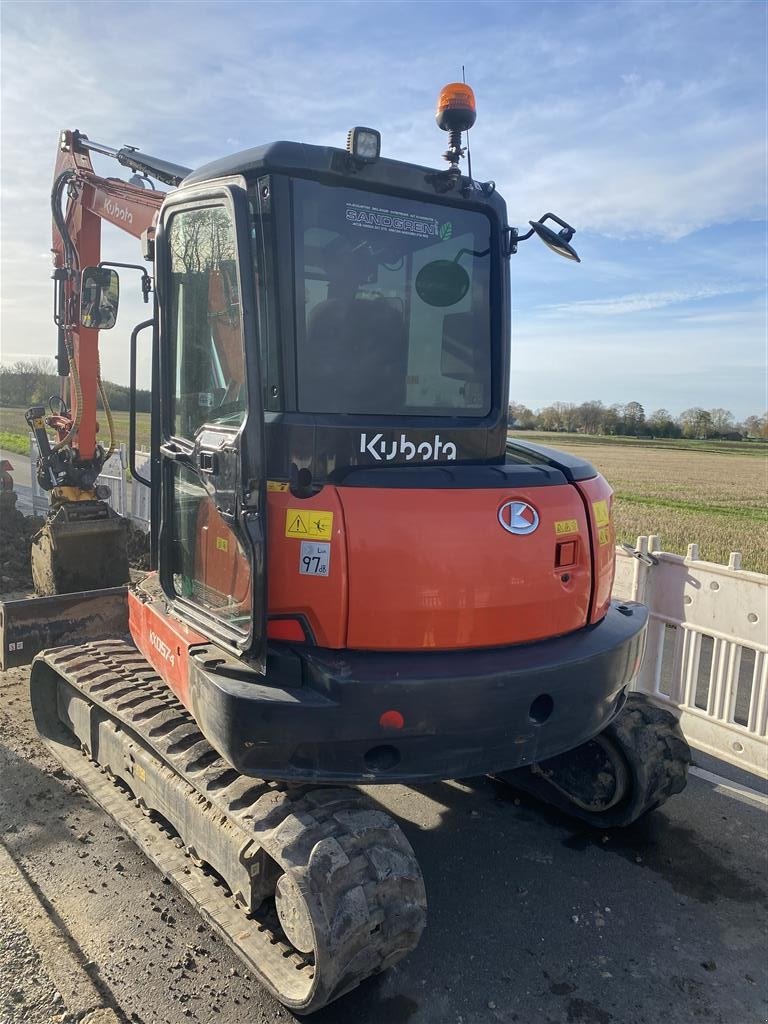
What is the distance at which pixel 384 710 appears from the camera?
2.94 m

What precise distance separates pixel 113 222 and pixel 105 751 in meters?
4.04

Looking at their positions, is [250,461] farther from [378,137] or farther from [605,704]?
[605,704]

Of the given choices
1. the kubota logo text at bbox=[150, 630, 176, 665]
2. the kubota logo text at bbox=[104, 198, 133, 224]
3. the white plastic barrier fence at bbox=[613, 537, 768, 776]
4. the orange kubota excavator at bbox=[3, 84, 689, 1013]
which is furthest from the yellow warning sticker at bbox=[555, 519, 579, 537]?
the kubota logo text at bbox=[104, 198, 133, 224]

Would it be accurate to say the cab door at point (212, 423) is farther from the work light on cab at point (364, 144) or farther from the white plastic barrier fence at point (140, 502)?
the white plastic barrier fence at point (140, 502)

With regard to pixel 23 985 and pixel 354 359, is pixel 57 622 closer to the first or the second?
pixel 23 985

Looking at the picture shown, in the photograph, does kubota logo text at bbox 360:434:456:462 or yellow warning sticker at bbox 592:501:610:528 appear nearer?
kubota logo text at bbox 360:434:456:462

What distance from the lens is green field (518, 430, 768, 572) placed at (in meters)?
15.0

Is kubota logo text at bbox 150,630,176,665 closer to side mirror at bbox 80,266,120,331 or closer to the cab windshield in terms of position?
the cab windshield

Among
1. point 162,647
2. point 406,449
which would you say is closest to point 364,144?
point 406,449

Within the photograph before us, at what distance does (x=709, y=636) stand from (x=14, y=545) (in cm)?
890

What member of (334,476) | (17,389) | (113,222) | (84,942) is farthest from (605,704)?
(17,389)

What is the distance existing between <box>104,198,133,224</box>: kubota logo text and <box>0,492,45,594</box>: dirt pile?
4649 mm

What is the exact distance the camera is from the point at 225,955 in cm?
332

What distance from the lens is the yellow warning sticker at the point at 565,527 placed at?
334cm
